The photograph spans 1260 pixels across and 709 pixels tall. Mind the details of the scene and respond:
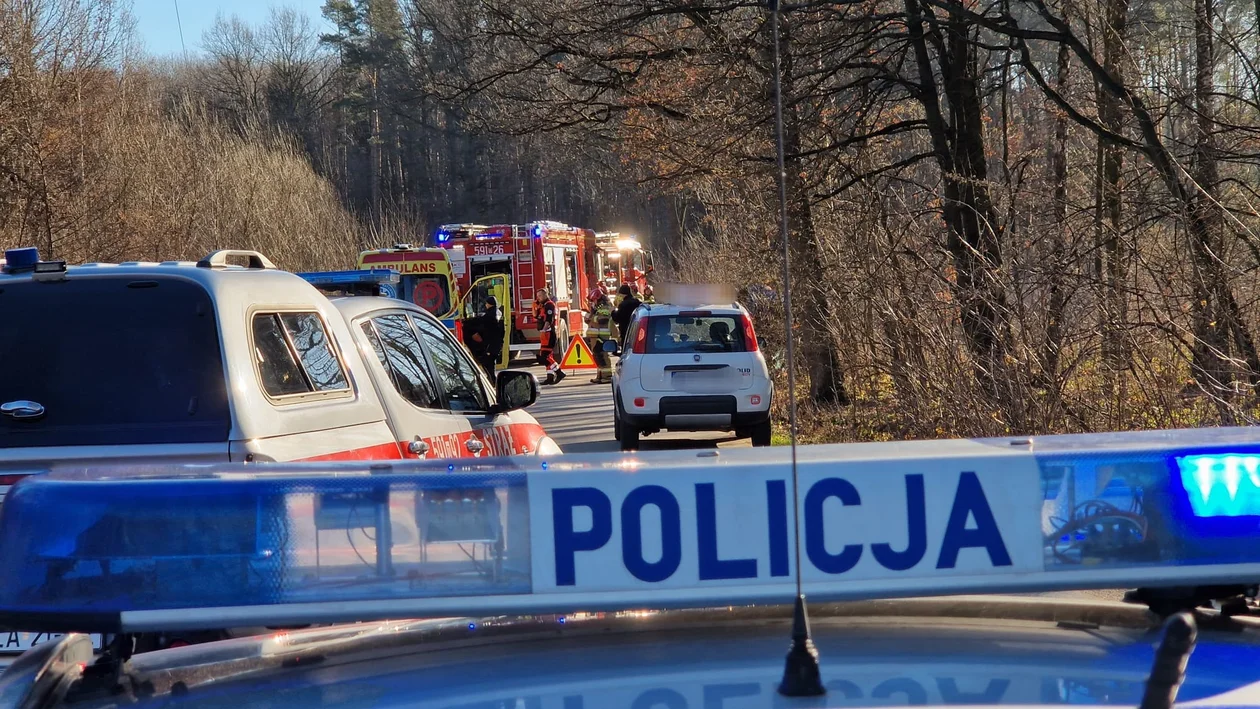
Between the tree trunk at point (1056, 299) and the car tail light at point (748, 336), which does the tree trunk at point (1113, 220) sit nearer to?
the tree trunk at point (1056, 299)

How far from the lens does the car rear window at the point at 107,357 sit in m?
4.76

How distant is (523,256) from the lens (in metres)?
32.0

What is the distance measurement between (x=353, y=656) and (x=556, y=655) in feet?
1.47

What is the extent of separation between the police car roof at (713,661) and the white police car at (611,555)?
1 centimetres

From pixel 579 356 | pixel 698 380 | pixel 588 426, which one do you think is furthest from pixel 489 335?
pixel 698 380

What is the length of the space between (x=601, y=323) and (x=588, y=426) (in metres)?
11.9

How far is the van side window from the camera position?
16.8 feet

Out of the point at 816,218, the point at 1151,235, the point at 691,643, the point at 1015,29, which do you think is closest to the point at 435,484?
the point at 691,643

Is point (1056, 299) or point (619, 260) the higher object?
point (619, 260)

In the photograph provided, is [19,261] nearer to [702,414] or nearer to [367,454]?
[367,454]

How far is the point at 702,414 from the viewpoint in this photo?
1510 cm

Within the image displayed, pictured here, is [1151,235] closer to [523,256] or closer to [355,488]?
[355,488]

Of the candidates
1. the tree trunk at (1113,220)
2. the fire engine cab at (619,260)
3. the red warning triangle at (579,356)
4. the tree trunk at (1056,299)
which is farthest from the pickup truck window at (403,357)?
the fire engine cab at (619,260)

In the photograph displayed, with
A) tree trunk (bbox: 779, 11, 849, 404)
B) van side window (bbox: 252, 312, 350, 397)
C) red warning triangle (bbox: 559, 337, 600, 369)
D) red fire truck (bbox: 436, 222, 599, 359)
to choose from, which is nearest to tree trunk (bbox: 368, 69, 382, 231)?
red fire truck (bbox: 436, 222, 599, 359)
